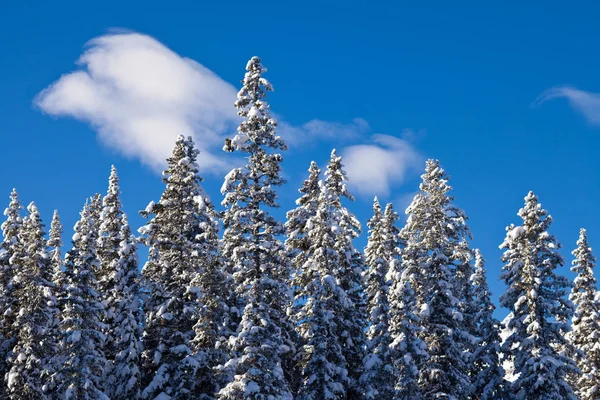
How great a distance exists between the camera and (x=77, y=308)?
3606 cm

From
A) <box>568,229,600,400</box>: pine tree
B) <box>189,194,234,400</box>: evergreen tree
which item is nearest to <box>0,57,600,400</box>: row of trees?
<box>189,194,234,400</box>: evergreen tree

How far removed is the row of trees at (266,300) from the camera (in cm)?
3288

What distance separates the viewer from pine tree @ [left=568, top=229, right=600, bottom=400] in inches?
1841

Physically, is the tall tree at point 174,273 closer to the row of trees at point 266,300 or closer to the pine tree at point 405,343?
the row of trees at point 266,300

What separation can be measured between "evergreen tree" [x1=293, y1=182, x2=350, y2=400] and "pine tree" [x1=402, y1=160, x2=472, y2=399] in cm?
512

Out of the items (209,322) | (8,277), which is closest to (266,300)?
(209,322)

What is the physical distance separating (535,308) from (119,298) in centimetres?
2544

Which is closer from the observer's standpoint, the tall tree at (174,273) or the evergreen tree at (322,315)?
the tall tree at (174,273)

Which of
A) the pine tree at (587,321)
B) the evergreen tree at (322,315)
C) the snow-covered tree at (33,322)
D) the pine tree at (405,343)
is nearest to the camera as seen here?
the evergreen tree at (322,315)

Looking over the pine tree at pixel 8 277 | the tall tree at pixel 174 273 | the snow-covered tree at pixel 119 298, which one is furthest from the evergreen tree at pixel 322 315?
the pine tree at pixel 8 277

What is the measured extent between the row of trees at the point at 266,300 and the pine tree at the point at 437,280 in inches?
4.2

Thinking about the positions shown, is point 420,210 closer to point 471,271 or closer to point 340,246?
point 340,246

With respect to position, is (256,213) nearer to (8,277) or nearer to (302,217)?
(302,217)

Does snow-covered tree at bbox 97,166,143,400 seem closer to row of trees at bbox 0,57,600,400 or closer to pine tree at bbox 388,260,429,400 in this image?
row of trees at bbox 0,57,600,400
